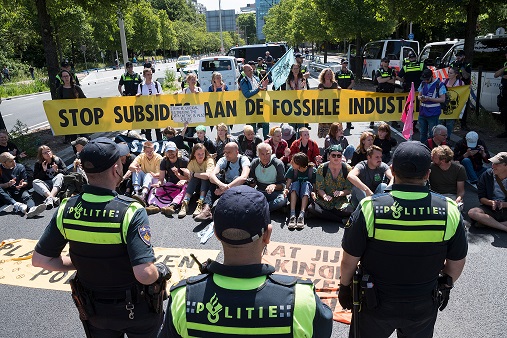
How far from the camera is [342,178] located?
6.66 meters

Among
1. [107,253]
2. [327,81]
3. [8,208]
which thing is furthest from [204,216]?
[327,81]

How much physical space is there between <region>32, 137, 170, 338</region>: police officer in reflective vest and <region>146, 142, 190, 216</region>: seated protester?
4.43 meters

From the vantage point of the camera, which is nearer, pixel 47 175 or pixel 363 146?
pixel 363 146

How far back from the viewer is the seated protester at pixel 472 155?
7.47 meters

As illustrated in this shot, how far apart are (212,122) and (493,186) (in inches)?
233

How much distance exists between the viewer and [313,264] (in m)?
5.30

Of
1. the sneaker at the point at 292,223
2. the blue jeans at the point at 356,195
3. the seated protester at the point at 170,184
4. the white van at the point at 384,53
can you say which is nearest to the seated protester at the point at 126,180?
the seated protester at the point at 170,184

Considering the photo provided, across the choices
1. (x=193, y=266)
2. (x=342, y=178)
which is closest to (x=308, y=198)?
(x=342, y=178)

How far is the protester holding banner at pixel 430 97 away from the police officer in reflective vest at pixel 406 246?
6.90 m

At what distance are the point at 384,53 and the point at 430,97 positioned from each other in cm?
1446

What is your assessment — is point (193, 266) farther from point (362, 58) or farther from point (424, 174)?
point (362, 58)

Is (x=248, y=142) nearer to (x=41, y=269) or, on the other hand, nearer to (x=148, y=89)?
(x=148, y=89)

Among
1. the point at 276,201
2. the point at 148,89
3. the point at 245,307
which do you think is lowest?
the point at 276,201

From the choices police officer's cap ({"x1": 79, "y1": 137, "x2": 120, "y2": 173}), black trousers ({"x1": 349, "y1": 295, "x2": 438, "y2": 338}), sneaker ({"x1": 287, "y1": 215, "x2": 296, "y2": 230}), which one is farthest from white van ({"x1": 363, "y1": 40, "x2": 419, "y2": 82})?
police officer's cap ({"x1": 79, "y1": 137, "x2": 120, "y2": 173})
